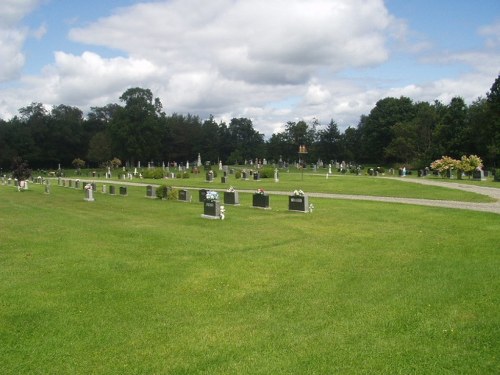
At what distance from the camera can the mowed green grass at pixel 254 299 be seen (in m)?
5.99

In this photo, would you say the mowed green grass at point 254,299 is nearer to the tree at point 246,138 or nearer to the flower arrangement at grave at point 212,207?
the flower arrangement at grave at point 212,207

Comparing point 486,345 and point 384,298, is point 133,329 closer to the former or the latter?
point 384,298

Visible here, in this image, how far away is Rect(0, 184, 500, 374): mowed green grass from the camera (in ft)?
19.6

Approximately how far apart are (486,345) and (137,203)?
2198 centimetres

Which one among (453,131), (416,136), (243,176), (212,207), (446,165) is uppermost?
(453,131)

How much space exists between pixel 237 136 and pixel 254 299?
106 metres

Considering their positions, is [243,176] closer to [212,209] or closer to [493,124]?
[212,209]

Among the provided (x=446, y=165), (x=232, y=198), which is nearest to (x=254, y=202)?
(x=232, y=198)

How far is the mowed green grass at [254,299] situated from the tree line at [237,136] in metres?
52.5

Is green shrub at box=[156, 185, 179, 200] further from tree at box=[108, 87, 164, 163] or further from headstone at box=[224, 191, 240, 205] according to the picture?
tree at box=[108, 87, 164, 163]

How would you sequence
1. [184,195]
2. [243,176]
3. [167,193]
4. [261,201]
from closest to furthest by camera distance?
[261,201]
[184,195]
[167,193]
[243,176]

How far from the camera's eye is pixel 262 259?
11.4 meters

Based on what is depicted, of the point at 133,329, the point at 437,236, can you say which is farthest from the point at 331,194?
the point at 133,329

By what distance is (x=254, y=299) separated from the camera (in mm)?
8445
